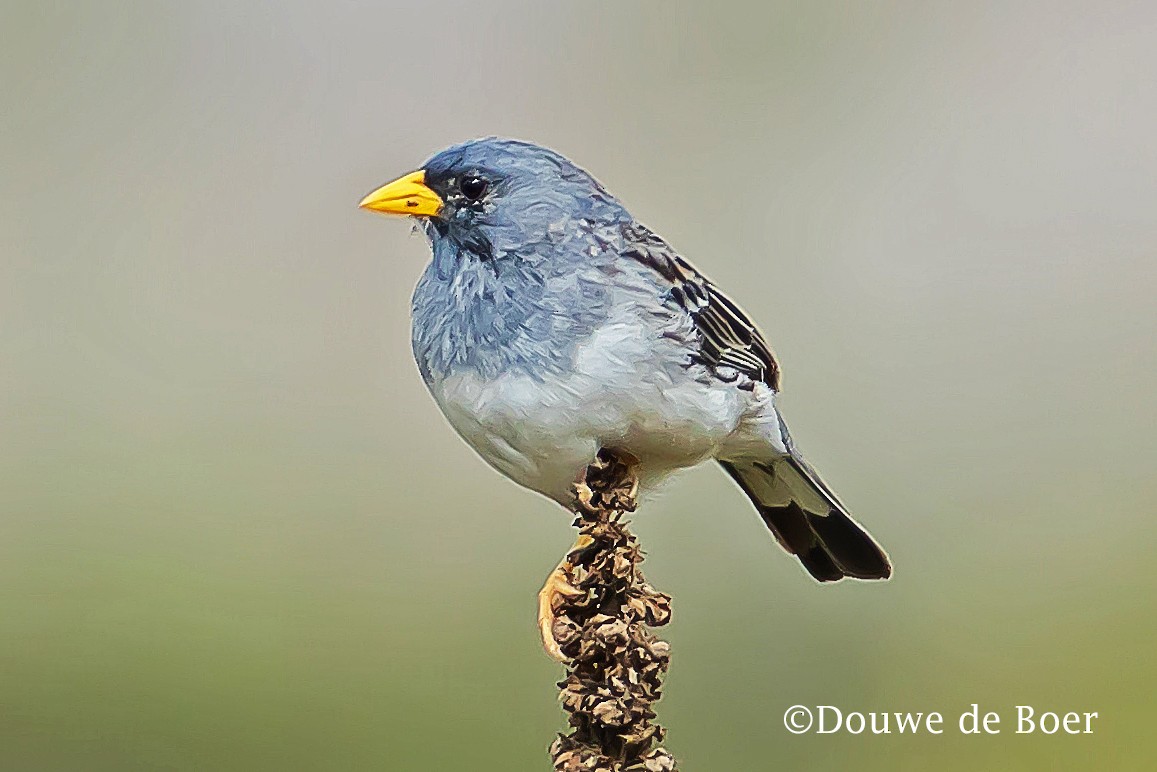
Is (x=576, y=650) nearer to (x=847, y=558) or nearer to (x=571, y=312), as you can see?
(x=571, y=312)

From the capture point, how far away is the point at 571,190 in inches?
44.6

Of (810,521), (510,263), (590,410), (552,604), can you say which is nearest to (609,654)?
(552,604)

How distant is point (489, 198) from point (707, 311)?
24cm

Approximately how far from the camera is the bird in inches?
41.2

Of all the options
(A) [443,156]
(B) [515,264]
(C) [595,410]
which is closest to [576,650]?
(C) [595,410]

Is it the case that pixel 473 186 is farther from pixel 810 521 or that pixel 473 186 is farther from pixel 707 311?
pixel 810 521

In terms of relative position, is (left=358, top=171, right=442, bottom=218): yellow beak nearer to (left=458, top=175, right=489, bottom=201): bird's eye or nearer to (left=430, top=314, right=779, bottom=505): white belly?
(left=458, top=175, right=489, bottom=201): bird's eye

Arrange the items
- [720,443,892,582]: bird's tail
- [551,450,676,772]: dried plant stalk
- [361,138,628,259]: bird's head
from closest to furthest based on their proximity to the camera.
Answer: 1. [551,450,676,772]: dried plant stalk
2. [361,138,628,259]: bird's head
3. [720,443,892,582]: bird's tail

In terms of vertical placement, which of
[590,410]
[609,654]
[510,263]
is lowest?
[609,654]

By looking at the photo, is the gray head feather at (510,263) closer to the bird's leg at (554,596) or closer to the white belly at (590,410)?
the white belly at (590,410)

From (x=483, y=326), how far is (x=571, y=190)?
0.16m

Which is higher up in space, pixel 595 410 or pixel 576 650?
pixel 595 410

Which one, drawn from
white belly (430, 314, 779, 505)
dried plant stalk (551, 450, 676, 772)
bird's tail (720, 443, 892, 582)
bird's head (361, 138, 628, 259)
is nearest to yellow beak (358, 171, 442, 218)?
bird's head (361, 138, 628, 259)

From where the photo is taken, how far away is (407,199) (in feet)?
3.65
